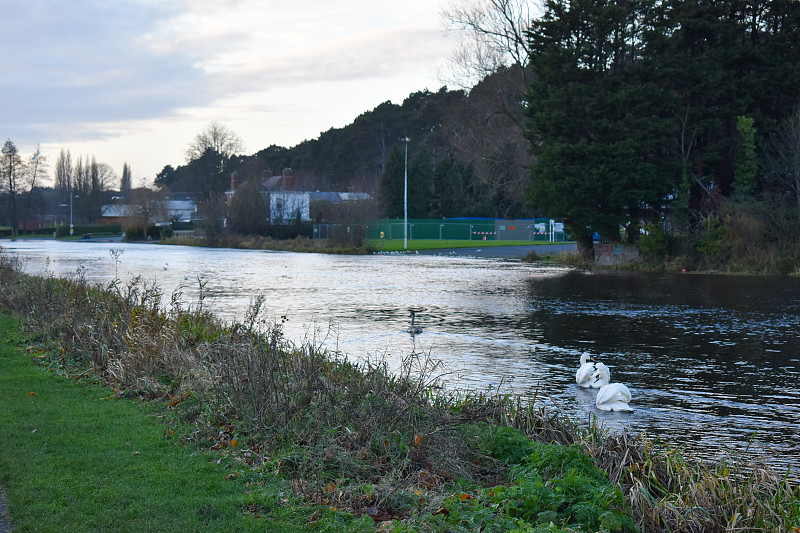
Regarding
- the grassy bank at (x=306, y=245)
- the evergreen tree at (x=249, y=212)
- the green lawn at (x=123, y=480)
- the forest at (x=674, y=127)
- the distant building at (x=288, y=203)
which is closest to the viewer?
the green lawn at (x=123, y=480)

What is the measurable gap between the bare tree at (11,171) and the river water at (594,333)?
3147 inches

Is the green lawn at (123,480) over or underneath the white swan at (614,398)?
over

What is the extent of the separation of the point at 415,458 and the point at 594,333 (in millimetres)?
10960

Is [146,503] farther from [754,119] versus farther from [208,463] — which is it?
[754,119]

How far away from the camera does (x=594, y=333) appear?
55.2ft

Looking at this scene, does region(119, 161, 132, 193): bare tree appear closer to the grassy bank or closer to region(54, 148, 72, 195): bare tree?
region(54, 148, 72, 195): bare tree

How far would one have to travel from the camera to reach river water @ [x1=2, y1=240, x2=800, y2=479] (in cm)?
995

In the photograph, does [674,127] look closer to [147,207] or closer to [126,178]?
[147,207]

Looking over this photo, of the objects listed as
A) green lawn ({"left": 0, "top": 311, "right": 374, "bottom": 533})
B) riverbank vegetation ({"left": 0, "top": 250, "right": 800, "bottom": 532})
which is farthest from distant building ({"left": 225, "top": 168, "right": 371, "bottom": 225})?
green lawn ({"left": 0, "top": 311, "right": 374, "bottom": 533})

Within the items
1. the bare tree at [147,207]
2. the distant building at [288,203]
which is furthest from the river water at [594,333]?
the bare tree at [147,207]

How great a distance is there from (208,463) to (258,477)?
1.96 ft

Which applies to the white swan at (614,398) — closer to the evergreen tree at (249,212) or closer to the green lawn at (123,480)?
the green lawn at (123,480)

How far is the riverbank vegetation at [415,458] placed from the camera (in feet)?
18.0

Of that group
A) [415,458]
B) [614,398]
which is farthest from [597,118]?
[415,458]
